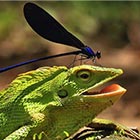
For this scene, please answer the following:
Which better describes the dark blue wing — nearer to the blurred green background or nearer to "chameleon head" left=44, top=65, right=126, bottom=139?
"chameleon head" left=44, top=65, right=126, bottom=139

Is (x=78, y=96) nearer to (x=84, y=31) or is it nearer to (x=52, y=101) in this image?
(x=52, y=101)

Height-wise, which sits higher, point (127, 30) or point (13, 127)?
point (127, 30)

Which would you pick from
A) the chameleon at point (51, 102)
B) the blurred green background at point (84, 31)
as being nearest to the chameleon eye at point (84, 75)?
the chameleon at point (51, 102)

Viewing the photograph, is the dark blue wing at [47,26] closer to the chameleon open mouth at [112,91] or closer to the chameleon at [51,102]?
the chameleon at [51,102]

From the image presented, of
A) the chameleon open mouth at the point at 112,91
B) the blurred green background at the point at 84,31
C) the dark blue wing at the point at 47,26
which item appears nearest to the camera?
the chameleon open mouth at the point at 112,91

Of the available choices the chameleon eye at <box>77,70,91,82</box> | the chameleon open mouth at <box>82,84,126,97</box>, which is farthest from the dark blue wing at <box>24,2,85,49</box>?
the chameleon open mouth at <box>82,84,126,97</box>

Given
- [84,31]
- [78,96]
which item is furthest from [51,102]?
[84,31]

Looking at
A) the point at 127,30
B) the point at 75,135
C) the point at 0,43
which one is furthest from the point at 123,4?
the point at 75,135

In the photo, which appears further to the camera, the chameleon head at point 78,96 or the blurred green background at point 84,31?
the blurred green background at point 84,31

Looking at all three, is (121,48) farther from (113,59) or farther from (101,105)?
(101,105)

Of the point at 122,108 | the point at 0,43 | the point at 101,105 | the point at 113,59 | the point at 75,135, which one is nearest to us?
the point at 101,105
